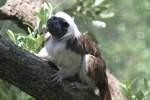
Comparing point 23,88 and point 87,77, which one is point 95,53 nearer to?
Result: point 87,77

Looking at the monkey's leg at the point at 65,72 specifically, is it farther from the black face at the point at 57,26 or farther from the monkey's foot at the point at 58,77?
the black face at the point at 57,26

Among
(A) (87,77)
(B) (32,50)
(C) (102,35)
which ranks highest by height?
(B) (32,50)

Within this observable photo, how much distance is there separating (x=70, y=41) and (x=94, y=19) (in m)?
1.04

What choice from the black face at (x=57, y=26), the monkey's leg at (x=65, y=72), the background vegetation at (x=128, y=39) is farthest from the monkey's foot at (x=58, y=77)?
the background vegetation at (x=128, y=39)

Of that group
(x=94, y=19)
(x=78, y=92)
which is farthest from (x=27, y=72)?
(x=94, y=19)

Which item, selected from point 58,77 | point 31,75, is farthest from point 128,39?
point 31,75

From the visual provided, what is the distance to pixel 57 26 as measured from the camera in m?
3.27

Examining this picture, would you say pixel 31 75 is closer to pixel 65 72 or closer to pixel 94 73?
pixel 65 72

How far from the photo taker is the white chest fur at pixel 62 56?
10.8 feet

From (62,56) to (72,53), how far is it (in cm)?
6

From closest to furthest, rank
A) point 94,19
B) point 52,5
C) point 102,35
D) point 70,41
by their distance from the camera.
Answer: point 70,41
point 52,5
point 94,19
point 102,35

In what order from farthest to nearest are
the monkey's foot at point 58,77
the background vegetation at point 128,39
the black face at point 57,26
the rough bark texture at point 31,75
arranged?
the background vegetation at point 128,39 < the black face at point 57,26 < the monkey's foot at point 58,77 < the rough bark texture at point 31,75

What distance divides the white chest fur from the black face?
55 millimetres

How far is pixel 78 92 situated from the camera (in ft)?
10.4
